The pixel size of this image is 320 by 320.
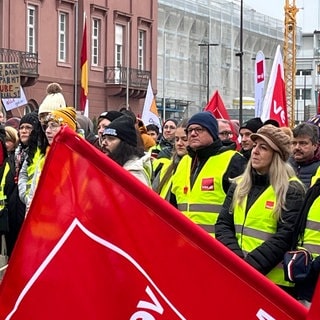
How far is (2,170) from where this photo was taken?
8.40 meters

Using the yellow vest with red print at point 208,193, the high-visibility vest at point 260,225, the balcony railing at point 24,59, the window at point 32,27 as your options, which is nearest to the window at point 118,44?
the window at point 32,27

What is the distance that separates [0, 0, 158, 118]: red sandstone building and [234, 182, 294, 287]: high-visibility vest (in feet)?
96.8

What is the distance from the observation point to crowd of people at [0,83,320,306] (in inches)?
195

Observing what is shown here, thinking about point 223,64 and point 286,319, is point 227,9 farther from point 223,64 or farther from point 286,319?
point 286,319

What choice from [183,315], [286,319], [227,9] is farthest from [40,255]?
[227,9]

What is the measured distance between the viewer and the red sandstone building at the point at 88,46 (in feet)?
125

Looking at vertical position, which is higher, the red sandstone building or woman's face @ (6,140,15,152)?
the red sandstone building

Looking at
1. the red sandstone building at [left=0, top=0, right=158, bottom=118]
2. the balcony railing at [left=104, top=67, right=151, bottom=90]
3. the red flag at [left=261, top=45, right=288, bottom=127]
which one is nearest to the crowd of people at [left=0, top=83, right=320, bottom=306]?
the red flag at [left=261, top=45, right=288, bottom=127]

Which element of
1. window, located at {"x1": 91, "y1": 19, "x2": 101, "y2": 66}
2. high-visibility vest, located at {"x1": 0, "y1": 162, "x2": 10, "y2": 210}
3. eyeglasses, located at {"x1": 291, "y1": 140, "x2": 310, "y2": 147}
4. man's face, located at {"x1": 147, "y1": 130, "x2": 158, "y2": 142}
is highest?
window, located at {"x1": 91, "y1": 19, "x2": 101, "y2": 66}

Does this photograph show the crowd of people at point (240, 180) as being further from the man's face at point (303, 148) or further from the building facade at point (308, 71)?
the building facade at point (308, 71)

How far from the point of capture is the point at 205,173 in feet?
18.9

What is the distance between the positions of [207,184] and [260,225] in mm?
785

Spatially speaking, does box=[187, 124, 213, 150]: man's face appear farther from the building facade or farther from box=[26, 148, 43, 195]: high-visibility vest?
the building facade

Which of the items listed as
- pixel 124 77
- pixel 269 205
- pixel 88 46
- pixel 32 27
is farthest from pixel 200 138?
pixel 124 77
